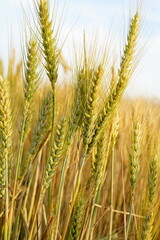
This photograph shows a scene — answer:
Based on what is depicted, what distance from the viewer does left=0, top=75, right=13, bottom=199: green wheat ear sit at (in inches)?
57.5

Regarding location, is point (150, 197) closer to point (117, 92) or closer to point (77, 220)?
point (77, 220)

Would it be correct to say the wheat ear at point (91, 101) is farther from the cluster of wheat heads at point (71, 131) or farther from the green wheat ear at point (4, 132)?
the green wheat ear at point (4, 132)

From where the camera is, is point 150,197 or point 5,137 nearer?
point 5,137

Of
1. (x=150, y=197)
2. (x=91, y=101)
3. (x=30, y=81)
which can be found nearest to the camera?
(x=91, y=101)

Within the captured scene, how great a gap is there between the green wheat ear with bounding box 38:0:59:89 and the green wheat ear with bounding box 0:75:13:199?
173 millimetres

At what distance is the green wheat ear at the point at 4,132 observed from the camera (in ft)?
4.79

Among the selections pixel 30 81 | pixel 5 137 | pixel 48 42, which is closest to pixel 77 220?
pixel 5 137

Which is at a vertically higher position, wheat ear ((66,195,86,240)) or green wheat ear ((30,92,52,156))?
green wheat ear ((30,92,52,156))

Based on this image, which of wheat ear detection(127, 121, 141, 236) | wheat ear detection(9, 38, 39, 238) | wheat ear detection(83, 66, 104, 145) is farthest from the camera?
wheat ear detection(127, 121, 141, 236)

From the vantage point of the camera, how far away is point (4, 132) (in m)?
1.49

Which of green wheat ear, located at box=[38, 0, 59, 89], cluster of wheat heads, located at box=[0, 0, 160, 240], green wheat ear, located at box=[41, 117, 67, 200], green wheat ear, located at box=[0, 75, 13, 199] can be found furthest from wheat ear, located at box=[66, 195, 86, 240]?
green wheat ear, located at box=[38, 0, 59, 89]

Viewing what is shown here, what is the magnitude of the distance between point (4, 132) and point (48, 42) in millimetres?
368

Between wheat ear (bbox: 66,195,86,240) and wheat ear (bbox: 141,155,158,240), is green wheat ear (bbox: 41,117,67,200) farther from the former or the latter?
wheat ear (bbox: 141,155,158,240)

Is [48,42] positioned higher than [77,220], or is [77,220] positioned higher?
[48,42]
